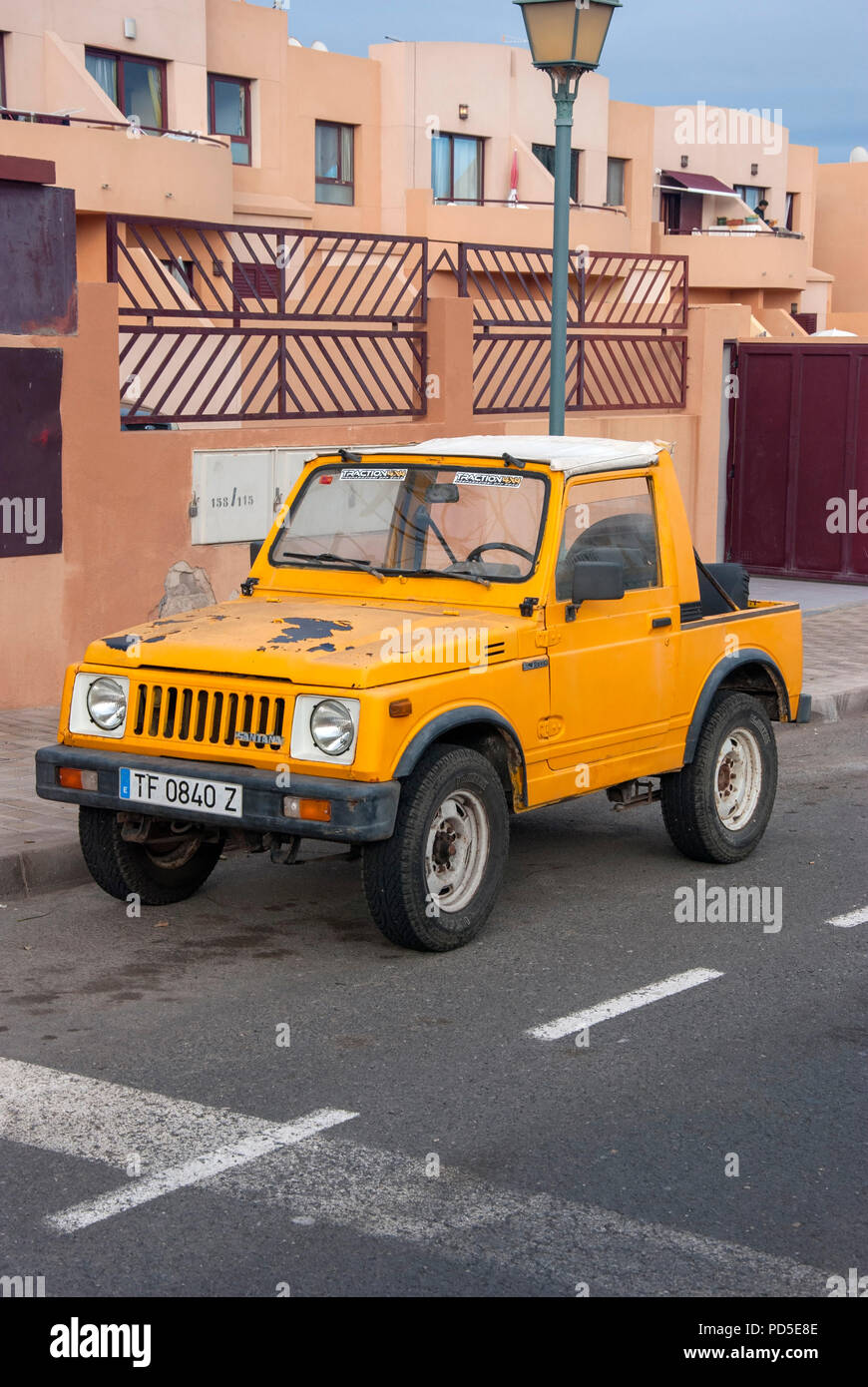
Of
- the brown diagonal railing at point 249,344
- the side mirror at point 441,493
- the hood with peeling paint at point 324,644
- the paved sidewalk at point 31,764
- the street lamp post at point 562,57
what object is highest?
the street lamp post at point 562,57

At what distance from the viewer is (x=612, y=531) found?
7.50 m

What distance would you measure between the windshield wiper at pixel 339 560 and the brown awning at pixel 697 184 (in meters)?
36.6

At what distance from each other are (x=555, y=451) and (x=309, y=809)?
2241 millimetres

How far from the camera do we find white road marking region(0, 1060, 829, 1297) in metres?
4.07

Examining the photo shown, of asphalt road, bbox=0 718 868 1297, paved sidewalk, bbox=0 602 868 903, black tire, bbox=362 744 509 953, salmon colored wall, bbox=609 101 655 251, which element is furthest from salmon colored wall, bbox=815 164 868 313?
black tire, bbox=362 744 509 953

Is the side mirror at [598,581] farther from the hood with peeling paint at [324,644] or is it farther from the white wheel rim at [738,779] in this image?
the white wheel rim at [738,779]

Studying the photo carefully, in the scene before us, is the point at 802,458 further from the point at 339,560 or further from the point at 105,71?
the point at 105,71

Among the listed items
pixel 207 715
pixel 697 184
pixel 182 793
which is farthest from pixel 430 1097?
pixel 697 184

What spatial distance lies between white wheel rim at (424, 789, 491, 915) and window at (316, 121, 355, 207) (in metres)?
28.0

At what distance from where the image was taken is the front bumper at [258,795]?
19.8 feet

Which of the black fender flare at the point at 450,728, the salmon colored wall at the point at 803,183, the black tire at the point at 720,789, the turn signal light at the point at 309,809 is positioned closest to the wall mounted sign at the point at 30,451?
the black tire at the point at 720,789

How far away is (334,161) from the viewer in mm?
32969
